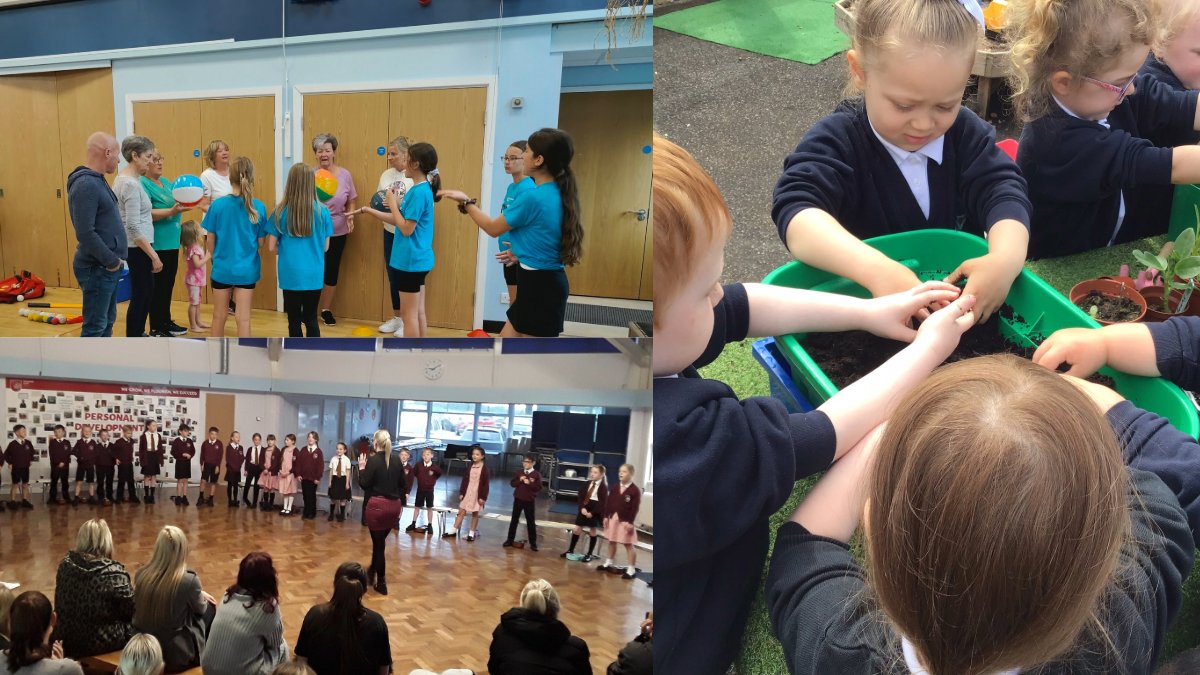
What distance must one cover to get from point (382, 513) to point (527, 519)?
0.70 ft

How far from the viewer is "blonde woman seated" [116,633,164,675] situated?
3.88ft

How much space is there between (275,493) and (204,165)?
0.48 m

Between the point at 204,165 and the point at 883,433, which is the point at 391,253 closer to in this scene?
the point at 204,165

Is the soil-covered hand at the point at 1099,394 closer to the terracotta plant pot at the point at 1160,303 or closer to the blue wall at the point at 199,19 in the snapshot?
the terracotta plant pot at the point at 1160,303

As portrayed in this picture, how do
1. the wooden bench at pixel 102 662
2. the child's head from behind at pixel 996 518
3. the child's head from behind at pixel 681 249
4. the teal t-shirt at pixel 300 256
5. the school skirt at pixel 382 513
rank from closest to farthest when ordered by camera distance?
the child's head from behind at pixel 996 518
the child's head from behind at pixel 681 249
the school skirt at pixel 382 513
the teal t-shirt at pixel 300 256
the wooden bench at pixel 102 662

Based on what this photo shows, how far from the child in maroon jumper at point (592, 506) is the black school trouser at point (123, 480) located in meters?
0.79

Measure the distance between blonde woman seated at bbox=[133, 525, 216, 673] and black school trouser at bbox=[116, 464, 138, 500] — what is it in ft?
0.36

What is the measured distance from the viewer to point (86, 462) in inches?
51.1

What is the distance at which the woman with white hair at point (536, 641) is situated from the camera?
979 mm

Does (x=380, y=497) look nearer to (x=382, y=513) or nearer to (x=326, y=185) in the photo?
(x=382, y=513)

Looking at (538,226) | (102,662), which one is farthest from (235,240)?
(102,662)

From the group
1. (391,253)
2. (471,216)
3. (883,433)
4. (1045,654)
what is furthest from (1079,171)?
(391,253)

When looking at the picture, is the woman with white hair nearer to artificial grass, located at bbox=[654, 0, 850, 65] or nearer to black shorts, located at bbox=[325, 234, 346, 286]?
black shorts, located at bbox=[325, 234, 346, 286]

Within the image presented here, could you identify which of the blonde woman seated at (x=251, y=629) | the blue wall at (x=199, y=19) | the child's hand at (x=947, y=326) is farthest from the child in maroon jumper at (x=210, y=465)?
the child's hand at (x=947, y=326)
